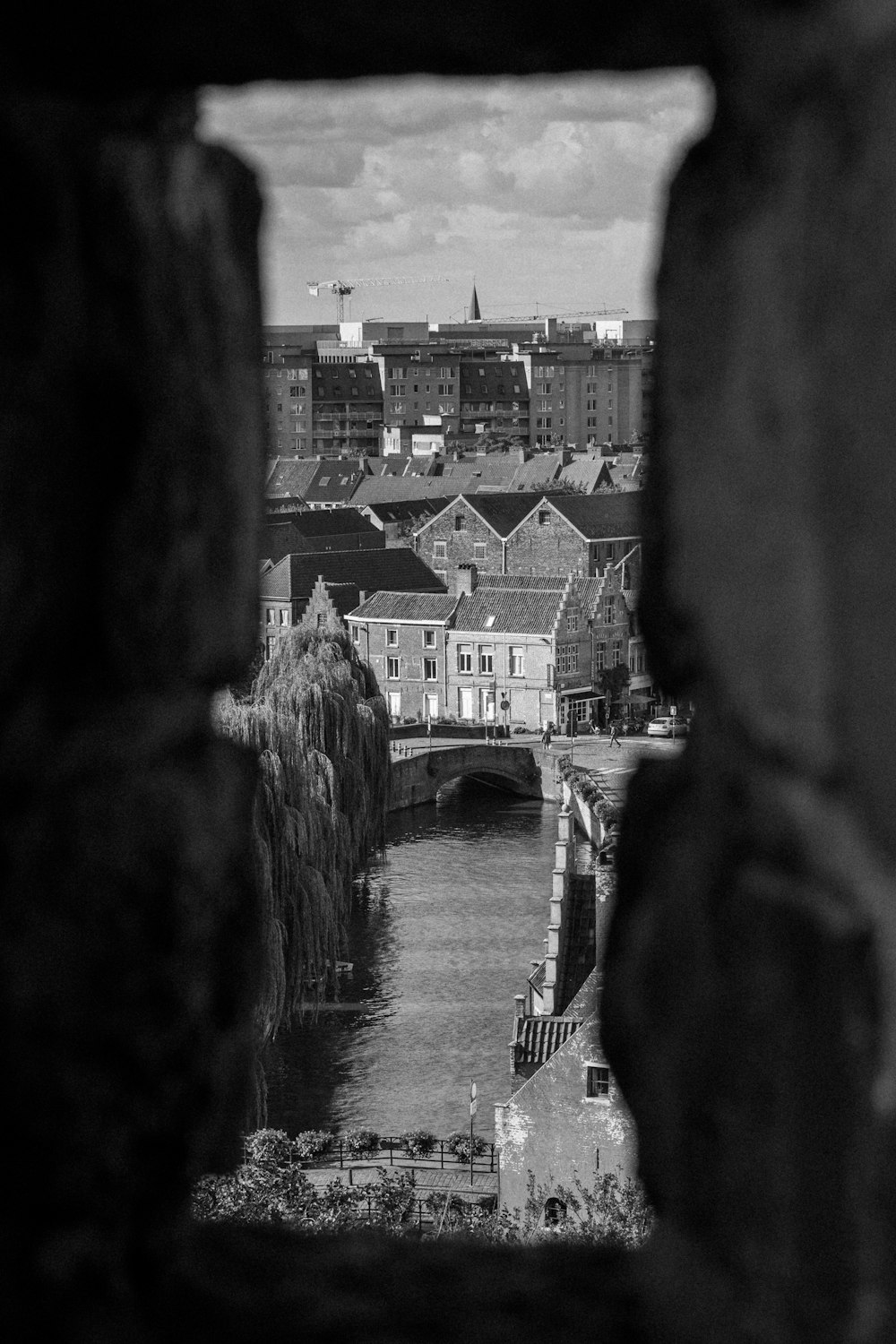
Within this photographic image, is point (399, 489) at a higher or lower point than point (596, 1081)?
higher

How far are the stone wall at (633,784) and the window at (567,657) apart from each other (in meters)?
51.4

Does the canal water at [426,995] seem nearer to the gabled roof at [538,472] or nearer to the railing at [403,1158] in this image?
the railing at [403,1158]

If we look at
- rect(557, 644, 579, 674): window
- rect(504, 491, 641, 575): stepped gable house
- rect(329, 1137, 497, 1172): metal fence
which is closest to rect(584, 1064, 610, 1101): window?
rect(329, 1137, 497, 1172): metal fence

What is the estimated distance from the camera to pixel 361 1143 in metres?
20.8

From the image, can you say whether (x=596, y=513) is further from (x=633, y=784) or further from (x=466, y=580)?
(x=633, y=784)

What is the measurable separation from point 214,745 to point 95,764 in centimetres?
14

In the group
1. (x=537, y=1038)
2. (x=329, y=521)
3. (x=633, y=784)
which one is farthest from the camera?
(x=329, y=521)

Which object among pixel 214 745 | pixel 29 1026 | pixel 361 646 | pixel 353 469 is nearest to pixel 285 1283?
pixel 29 1026

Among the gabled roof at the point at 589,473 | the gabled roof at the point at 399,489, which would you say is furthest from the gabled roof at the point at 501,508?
the gabled roof at the point at 399,489

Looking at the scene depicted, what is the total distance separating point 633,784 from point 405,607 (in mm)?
54168

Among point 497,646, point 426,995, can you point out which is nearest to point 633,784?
point 426,995

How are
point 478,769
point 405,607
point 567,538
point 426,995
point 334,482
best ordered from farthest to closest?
1. point 334,482
2. point 567,538
3. point 405,607
4. point 478,769
5. point 426,995

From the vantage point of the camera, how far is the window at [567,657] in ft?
174

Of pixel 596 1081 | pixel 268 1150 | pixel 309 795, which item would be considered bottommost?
pixel 268 1150
